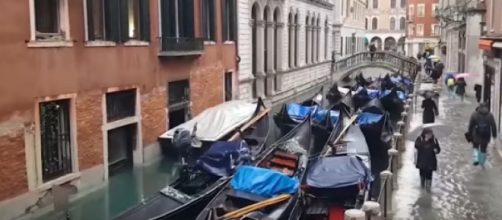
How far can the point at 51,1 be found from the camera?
31.5ft

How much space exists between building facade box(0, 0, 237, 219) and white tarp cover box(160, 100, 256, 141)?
0.66m

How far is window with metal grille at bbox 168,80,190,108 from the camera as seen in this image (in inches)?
539

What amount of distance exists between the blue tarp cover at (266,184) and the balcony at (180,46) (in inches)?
240

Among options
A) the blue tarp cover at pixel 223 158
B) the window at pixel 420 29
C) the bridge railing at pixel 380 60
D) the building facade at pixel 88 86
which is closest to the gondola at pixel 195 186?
the blue tarp cover at pixel 223 158

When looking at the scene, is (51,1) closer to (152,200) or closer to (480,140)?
(152,200)

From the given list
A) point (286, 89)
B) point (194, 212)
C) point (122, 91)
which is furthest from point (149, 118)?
point (286, 89)

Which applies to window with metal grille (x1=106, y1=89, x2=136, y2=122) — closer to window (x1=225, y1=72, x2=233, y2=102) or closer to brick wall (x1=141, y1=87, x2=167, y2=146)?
brick wall (x1=141, y1=87, x2=167, y2=146)

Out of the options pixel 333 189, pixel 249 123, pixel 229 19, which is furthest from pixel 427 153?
pixel 229 19

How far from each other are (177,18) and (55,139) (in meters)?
5.26

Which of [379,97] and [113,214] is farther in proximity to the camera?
[379,97]

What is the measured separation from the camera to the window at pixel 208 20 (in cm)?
1548

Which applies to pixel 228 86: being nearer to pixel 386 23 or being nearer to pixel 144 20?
pixel 144 20

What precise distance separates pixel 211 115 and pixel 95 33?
3.76m

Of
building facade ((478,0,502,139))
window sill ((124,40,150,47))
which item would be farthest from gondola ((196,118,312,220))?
building facade ((478,0,502,139))
